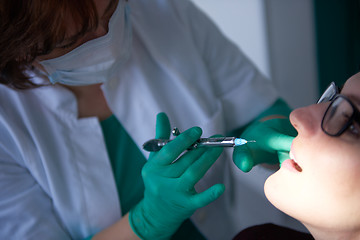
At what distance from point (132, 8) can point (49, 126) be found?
0.48 meters

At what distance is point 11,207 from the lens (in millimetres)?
846

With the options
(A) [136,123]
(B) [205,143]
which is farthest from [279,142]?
(A) [136,123]

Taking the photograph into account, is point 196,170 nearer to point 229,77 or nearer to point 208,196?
point 208,196

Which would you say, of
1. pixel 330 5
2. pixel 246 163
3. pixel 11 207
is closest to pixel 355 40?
pixel 330 5

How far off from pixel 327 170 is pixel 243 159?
0.67ft

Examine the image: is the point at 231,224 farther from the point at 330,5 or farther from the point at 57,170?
the point at 330,5

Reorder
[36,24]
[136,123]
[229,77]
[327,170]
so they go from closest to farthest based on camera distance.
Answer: [327,170]
[36,24]
[136,123]
[229,77]

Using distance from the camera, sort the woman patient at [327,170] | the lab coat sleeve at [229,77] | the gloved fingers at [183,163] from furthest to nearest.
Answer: the lab coat sleeve at [229,77], the gloved fingers at [183,163], the woman patient at [327,170]

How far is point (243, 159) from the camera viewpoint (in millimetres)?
719

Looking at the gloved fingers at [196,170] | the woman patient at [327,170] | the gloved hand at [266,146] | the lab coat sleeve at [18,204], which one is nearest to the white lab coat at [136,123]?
the lab coat sleeve at [18,204]

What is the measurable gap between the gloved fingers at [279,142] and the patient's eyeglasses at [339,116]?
146 mm

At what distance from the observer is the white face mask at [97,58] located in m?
0.82

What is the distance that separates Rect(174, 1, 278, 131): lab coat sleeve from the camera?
113 cm

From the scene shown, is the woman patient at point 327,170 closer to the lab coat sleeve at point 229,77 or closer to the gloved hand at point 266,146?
the gloved hand at point 266,146
